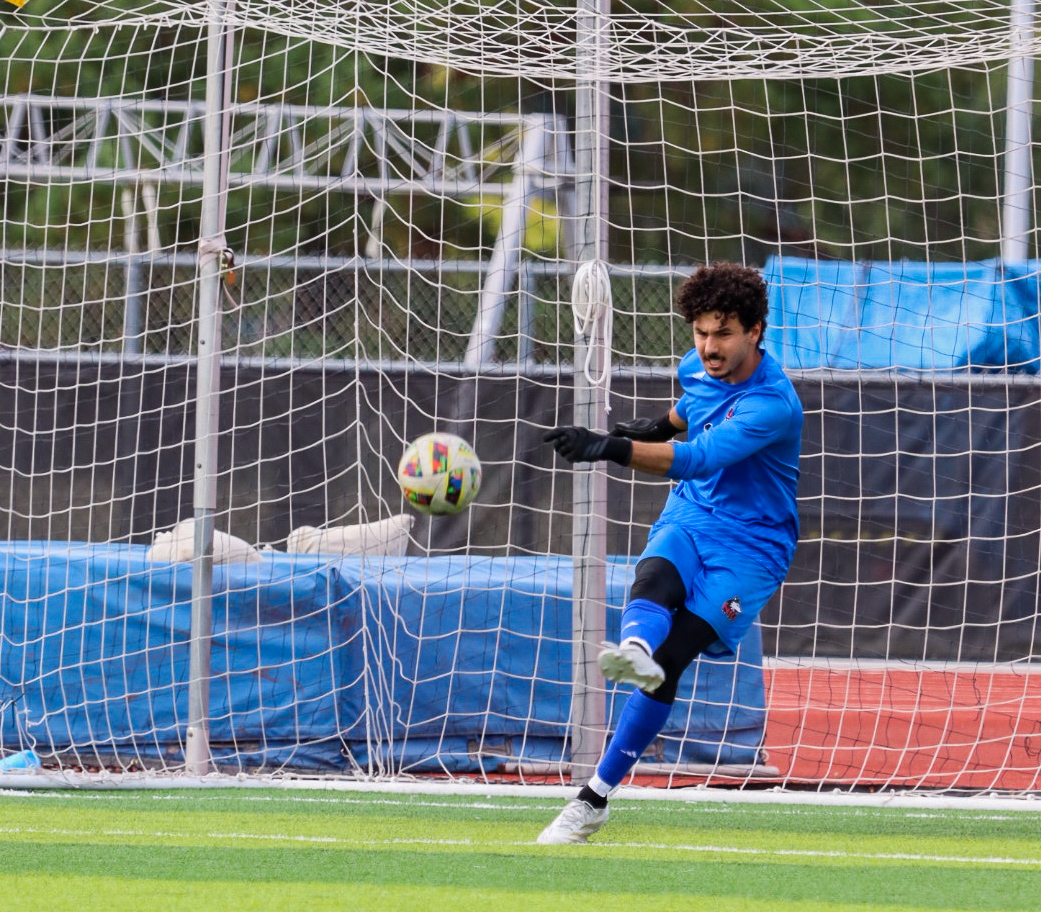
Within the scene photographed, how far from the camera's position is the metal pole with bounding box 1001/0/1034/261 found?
6.60 meters

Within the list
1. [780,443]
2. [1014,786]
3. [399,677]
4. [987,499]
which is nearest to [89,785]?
[399,677]

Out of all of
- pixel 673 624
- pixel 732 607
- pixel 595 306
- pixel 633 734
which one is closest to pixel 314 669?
pixel 595 306


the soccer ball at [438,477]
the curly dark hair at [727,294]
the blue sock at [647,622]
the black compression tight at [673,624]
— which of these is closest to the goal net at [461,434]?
the curly dark hair at [727,294]

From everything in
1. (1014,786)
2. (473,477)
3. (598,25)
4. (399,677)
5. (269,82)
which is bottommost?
(1014,786)

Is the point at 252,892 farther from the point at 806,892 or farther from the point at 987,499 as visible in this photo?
the point at 987,499

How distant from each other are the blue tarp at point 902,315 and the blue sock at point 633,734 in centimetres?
510

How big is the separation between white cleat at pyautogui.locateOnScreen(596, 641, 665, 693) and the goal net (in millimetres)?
2035

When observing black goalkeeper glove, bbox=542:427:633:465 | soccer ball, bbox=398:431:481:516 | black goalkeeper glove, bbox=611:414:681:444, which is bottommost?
soccer ball, bbox=398:431:481:516

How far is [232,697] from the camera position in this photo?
270 inches

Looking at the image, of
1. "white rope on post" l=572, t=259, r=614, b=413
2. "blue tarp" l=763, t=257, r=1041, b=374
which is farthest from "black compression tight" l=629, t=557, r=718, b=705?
"blue tarp" l=763, t=257, r=1041, b=374

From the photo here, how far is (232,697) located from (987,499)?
5.61 metres

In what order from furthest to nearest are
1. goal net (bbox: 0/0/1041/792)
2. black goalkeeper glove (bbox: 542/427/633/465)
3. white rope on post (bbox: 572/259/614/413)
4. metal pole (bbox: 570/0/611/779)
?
goal net (bbox: 0/0/1041/792) < metal pole (bbox: 570/0/611/779) < white rope on post (bbox: 572/259/614/413) < black goalkeeper glove (bbox: 542/427/633/465)

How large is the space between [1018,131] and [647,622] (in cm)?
800

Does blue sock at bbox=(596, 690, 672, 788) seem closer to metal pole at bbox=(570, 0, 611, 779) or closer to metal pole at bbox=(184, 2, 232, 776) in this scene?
metal pole at bbox=(570, 0, 611, 779)
